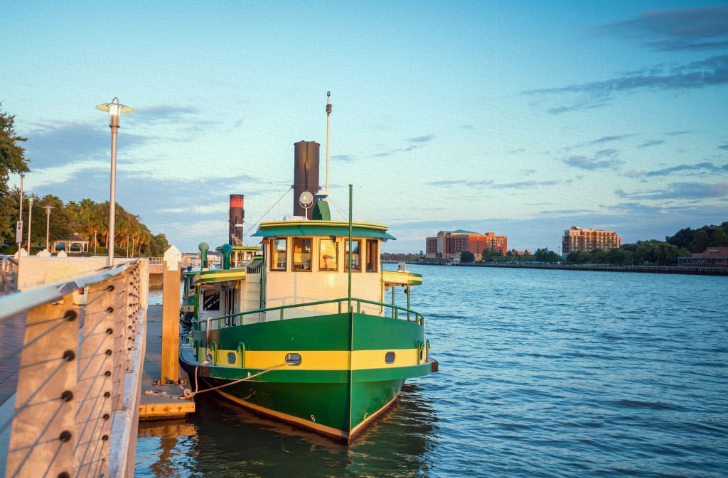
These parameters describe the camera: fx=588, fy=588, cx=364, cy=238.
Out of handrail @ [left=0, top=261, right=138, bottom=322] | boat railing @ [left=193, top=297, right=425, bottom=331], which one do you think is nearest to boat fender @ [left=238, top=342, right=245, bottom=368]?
boat railing @ [left=193, top=297, right=425, bottom=331]

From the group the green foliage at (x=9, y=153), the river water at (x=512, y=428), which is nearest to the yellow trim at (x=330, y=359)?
the river water at (x=512, y=428)

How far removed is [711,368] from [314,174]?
2122 cm

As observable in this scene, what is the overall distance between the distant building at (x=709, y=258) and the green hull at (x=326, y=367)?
199 meters

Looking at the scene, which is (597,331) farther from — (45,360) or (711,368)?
(45,360)

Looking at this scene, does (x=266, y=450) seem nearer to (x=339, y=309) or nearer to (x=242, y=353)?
(x=242, y=353)

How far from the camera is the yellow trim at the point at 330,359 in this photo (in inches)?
515

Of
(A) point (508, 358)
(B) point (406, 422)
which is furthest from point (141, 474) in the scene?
(A) point (508, 358)

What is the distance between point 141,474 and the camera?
12.2 metres

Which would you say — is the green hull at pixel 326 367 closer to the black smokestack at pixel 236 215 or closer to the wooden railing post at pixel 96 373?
the wooden railing post at pixel 96 373

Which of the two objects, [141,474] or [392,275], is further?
[392,275]

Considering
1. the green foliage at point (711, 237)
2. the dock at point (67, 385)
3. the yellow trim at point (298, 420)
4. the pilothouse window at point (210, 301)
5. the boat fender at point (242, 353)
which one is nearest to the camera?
the dock at point (67, 385)

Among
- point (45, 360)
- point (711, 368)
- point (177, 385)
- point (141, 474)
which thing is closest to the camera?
point (45, 360)

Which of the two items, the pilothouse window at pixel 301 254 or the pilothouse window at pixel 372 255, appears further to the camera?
the pilothouse window at pixel 372 255

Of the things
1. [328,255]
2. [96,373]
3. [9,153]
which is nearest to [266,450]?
[328,255]
